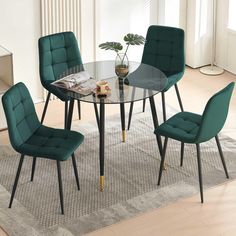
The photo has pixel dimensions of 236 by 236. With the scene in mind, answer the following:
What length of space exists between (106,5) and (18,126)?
263 cm

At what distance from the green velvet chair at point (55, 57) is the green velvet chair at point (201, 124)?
1087 millimetres

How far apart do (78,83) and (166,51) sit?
1.22 metres

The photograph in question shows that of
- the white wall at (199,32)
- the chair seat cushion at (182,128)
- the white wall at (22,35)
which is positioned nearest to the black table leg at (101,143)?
the chair seat cushion at (182,128)

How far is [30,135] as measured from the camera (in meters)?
5.16

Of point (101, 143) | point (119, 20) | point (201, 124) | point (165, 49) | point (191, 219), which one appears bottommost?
point (191, 219)

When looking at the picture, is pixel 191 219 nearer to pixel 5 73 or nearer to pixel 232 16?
pixel 5 73

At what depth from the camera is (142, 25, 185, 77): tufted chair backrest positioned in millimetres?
6293

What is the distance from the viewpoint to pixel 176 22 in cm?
786

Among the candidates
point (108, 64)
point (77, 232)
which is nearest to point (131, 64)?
point (108, 64)

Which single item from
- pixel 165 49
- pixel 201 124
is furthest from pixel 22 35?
pixel 201 124

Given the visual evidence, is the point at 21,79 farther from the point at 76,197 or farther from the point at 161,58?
the point at 76,197

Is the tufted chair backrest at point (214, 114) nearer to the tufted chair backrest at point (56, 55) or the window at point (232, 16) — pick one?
the tufted chair backrest at point (56, 55)

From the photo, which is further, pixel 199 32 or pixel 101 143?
pixel 199 32

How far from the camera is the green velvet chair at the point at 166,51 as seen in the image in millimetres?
6289
